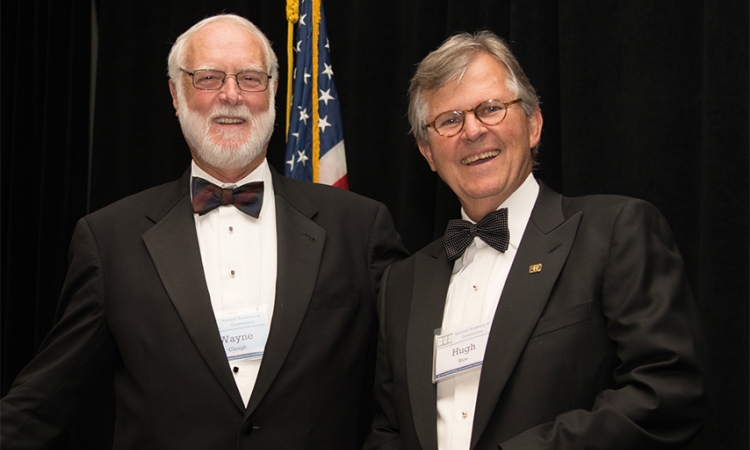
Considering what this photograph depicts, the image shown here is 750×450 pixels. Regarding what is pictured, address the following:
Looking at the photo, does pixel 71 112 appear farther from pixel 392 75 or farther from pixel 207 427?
pixel 207 427

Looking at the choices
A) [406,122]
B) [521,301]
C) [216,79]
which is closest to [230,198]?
[216,79]

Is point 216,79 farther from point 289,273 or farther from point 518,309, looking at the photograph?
point 518,309

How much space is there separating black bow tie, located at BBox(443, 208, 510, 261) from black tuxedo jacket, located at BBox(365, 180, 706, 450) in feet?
0.28

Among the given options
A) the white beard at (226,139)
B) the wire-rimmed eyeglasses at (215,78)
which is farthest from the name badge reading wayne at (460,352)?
the wire-rimmed eyeglasses at (215,78)

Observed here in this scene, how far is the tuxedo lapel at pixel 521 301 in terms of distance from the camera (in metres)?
1.88

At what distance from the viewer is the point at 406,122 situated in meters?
3.56

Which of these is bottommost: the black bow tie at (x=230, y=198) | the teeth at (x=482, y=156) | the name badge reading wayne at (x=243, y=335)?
the name badge reading wayne at (x=243, y=335)

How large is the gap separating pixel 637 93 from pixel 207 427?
1.96m

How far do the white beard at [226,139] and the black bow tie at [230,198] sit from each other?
99 millimetres

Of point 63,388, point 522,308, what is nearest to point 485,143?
point 522,308

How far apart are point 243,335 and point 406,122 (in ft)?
5.40

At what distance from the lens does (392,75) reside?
3.63 m

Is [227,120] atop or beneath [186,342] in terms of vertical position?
atop

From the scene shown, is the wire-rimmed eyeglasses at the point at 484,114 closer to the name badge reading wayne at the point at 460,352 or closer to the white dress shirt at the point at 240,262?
the name badge reading wayne at the point at 460,352
